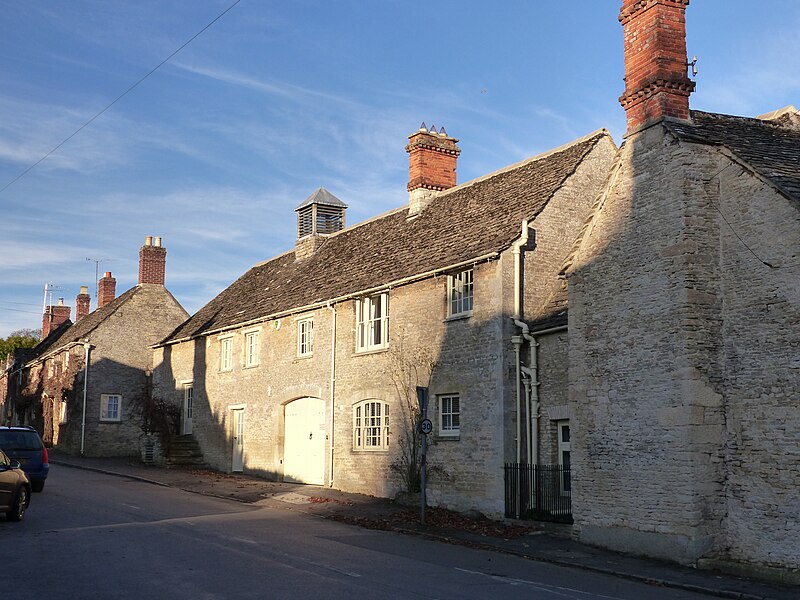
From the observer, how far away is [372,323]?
78.9 ft

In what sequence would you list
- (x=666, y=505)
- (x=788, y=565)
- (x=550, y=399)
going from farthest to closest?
(x=550, y=399) < (x=666, y=505) < (x=788, y=565)

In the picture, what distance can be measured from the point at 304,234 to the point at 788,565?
76.1 ft

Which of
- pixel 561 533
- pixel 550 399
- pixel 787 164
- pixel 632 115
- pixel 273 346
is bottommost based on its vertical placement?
pixel 561 533

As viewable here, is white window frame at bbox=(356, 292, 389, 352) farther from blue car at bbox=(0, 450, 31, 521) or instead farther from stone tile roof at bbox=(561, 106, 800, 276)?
blue car at bbox=(0, 450, 31, 521)

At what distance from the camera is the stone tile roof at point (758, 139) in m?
14.1

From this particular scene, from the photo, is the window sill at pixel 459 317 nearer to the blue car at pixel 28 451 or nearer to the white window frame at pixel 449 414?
the white window frame at pixel 449 414

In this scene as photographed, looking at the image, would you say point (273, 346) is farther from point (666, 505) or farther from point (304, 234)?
point (666, 505)

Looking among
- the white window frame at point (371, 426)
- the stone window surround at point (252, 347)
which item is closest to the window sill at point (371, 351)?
the white window frame at point (371, 426)

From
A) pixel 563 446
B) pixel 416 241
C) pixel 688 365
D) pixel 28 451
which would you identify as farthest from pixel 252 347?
pixel 688 365

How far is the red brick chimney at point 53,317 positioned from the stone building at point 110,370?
1393 centimetres

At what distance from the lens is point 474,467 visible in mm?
19500

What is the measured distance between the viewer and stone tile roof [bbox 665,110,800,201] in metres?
14.1

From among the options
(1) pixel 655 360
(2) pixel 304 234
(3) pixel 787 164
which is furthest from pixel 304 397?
(3) pixel 787 164

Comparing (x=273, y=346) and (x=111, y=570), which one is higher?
(x=273, y=346)
